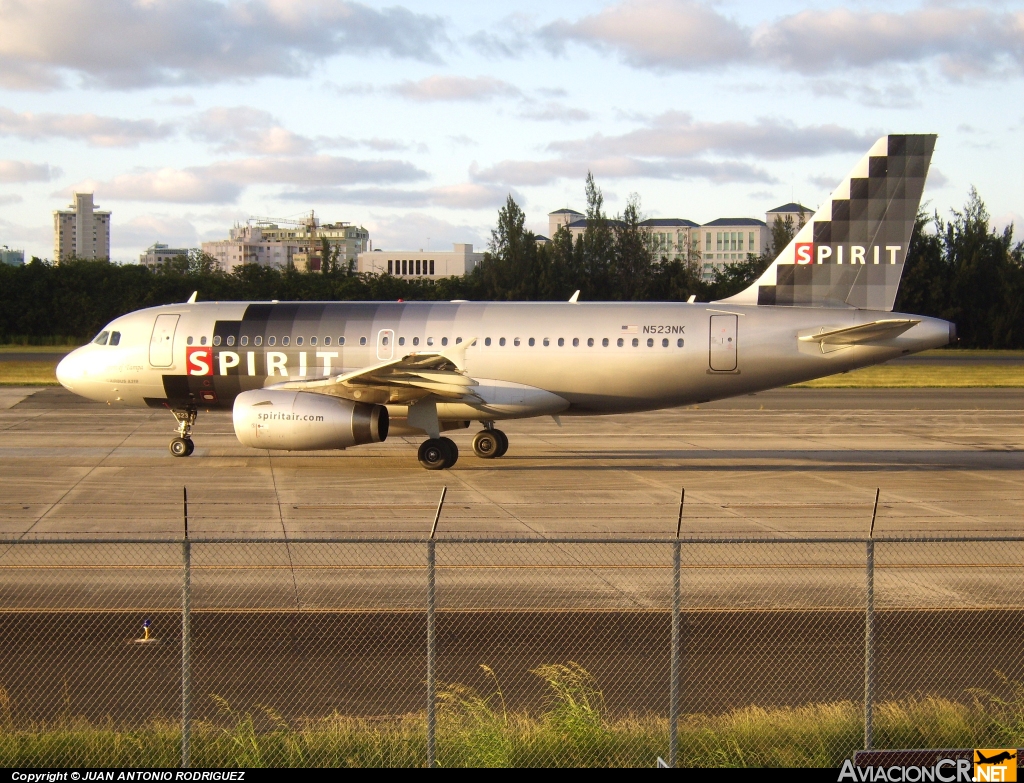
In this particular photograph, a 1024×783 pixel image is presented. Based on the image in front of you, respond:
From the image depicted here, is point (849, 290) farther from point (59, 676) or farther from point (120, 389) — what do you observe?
point (59, 676)

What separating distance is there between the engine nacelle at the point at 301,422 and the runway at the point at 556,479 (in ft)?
2.71

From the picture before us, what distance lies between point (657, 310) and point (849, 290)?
4474 mm

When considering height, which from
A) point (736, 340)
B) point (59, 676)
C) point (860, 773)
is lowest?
point (59, 676)

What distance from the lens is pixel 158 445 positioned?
93.9 ft

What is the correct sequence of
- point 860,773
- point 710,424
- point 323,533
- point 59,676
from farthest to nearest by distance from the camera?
point 710,424 < point 323,533 < point 59,676 < point 860,773

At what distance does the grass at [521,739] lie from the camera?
8047 millimetres

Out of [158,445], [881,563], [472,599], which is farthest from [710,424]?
[472,599]

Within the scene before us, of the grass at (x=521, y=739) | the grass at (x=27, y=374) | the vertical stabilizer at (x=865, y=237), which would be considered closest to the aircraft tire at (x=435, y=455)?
the vertical stabilizer at (x=865, y=237)

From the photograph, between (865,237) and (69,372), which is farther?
(69,372)

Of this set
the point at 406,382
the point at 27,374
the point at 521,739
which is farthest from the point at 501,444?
the point at 27,374

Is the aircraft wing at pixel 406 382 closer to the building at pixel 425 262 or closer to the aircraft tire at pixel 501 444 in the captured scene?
the aircraft tire at pixel 501 444

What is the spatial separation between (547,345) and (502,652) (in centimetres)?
1410

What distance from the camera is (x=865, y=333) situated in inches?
922

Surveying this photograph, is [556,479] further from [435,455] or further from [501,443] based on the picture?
[501,443]
